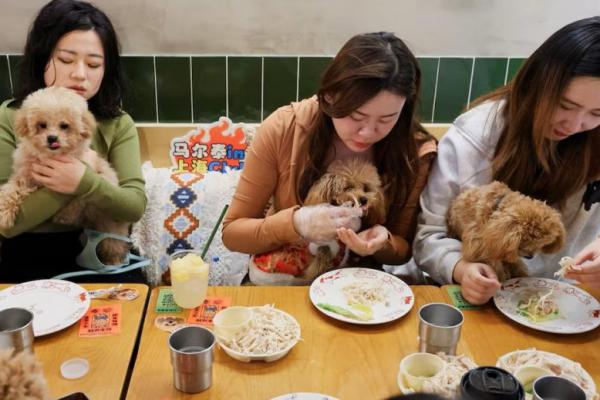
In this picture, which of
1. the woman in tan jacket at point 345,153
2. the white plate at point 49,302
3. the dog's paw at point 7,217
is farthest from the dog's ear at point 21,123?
the woman in tan jacket at point 345,153

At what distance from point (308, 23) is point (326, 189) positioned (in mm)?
1289

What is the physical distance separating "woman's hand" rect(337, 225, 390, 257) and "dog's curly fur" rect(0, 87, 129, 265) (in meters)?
0.98

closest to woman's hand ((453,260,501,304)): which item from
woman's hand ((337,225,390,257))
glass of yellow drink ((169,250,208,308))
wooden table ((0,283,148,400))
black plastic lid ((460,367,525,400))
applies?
woman's hand ((337,225,390,257))

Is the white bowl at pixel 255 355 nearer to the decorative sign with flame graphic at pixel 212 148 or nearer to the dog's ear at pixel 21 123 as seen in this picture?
the dog's ear at pixel 21 123

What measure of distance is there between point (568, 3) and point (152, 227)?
2.34 metres

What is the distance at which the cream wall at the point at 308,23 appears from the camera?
8.30 feet

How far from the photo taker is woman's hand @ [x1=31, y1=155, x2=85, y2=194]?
176 centimetres

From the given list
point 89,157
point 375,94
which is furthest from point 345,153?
point 89,157

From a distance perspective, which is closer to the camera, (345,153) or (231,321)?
(231,321)

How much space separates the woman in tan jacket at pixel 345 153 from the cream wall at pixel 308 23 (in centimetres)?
98

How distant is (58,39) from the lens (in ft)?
6.25

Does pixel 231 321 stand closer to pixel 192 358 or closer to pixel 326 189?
pixel 192 358

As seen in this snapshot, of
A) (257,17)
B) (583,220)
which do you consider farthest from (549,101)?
(257,17)

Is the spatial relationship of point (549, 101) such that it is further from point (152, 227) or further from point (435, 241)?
point (152, 227)
